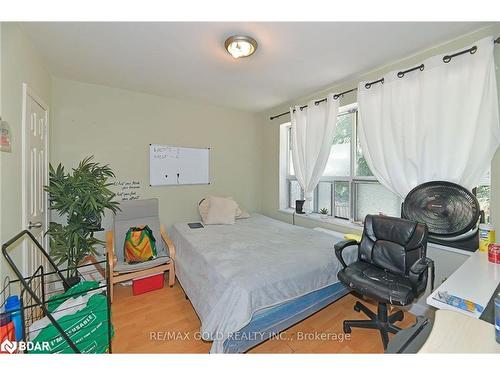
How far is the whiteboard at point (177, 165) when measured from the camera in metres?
3.20

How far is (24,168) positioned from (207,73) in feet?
6.08

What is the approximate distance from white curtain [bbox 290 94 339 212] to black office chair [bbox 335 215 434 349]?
1.11 m

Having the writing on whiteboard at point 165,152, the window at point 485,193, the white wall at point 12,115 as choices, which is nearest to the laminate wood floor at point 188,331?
the white wall at point 12,115

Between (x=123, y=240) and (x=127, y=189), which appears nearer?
(x=123, y=240)

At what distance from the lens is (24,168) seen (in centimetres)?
167

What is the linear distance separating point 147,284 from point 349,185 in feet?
9.01

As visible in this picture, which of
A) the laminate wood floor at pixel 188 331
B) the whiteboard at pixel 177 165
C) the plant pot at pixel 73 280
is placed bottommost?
the laminate wood floor at pixel 188 331

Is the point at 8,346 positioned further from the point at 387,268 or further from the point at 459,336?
the point at 387,268

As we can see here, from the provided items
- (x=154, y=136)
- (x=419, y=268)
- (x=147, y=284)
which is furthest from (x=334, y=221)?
(x=154, y=136)

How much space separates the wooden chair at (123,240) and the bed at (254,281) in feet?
0.62

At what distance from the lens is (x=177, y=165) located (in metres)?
3.38

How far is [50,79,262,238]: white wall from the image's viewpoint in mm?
2664

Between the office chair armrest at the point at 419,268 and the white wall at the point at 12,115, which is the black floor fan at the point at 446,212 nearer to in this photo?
the office chair armrest at the point at 419,268
